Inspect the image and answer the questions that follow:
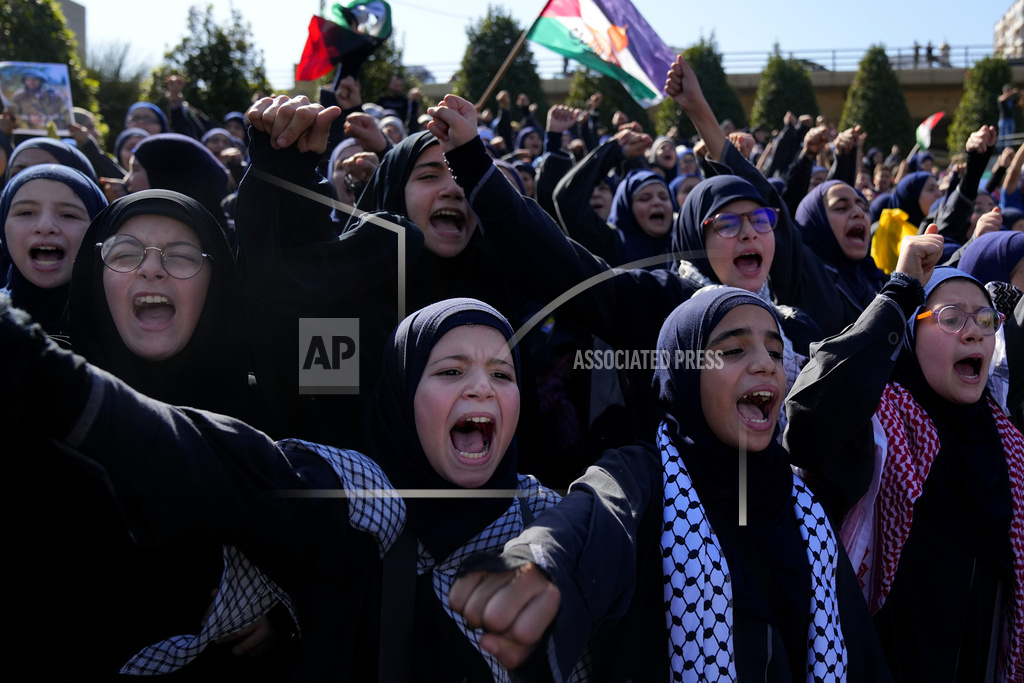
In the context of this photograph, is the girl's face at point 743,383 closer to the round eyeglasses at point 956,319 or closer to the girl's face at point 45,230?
the round eyeglasses at point 956,319

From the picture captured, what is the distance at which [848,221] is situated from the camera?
412 cm

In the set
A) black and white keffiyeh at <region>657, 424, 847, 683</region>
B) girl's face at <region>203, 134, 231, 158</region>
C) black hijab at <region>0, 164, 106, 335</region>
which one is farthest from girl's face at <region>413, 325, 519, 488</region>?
girl's face at <region>203, 134, 231, 158</region>

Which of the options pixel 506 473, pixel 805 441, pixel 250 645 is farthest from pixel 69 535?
pixel 805 441

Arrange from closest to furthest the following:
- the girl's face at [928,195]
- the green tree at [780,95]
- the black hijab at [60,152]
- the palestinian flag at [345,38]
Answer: the black hijab at [60,152]
the palestinian flag at [345,38]
the girl's face at [928,195]
the green tree at [780,95]

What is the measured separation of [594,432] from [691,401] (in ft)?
3.06

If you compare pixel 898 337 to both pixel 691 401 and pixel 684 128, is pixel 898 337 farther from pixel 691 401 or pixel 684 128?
pixel 684 128

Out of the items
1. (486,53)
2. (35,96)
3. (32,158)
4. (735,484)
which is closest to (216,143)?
(35,96)

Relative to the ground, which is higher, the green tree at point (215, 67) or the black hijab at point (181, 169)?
the green tree at point (215, 67)

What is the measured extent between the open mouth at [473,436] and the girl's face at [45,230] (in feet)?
4.41

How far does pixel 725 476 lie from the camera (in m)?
2.01

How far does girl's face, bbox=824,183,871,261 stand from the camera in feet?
13.5

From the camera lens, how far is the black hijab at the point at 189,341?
2.04m

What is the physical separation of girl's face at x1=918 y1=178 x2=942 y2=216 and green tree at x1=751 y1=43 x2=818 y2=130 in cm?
1557

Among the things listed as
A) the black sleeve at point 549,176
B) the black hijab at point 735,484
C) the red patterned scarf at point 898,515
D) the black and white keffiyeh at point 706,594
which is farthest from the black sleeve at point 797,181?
the black and white keffiyeh at point 706,594
